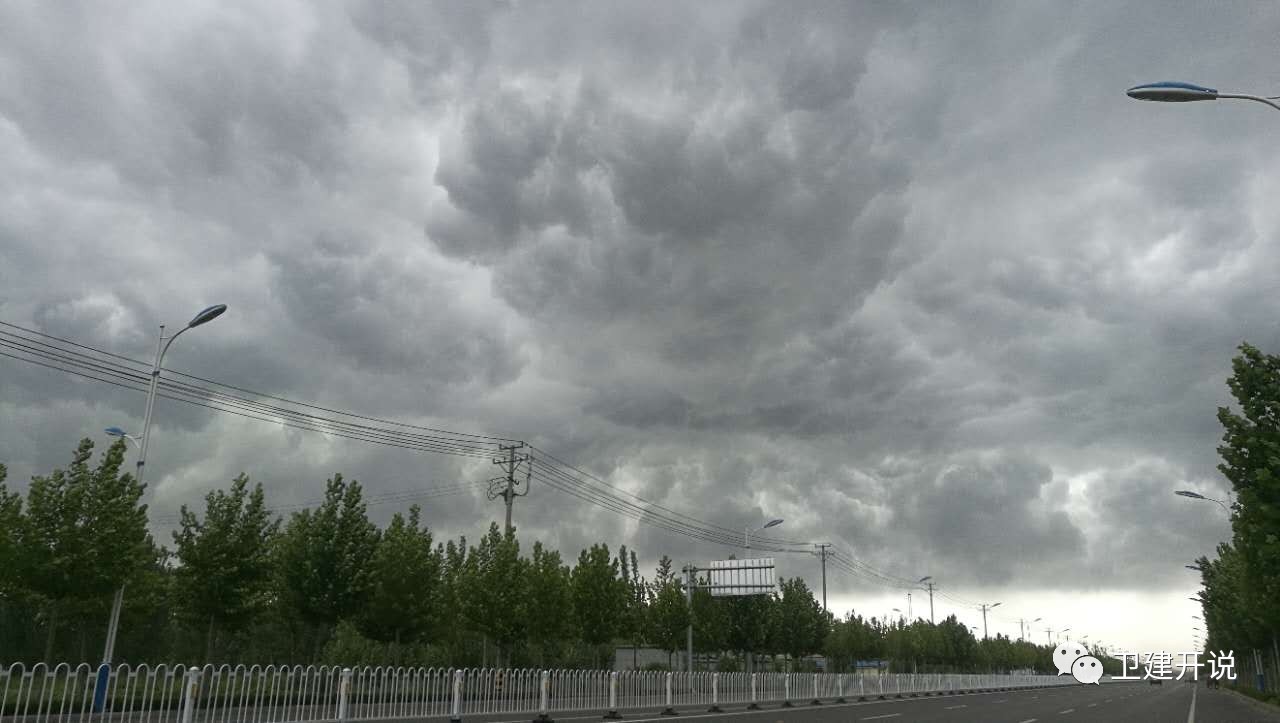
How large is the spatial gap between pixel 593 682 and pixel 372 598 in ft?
39.9

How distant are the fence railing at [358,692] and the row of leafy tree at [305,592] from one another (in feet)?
10.1

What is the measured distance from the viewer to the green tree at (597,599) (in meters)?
46.8

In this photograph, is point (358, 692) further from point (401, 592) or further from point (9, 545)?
point (401, 592)

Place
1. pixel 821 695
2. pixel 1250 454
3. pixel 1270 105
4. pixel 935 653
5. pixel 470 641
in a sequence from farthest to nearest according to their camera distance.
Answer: pixel 935 653 → pixel 470 641 → pixel 821 695 → pixel 1250 454 → pixel 1270 105

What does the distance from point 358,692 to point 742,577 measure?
33.3m

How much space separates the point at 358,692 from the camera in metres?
16.3

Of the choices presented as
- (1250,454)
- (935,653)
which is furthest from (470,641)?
(935,653)

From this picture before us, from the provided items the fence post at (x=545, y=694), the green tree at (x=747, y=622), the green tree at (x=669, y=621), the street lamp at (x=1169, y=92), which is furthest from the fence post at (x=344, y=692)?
the green tree at (x=747, y=622)

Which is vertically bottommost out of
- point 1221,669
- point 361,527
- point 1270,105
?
point 1221,669

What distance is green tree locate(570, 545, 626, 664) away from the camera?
46781 mm

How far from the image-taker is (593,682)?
23656 millimetres

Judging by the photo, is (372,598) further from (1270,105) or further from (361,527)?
(1270,105)

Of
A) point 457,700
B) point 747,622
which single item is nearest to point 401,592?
point 457,700

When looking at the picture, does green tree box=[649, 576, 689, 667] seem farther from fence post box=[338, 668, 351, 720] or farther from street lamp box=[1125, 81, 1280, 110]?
street lamp box=[1125, 81, 1280, 110]
